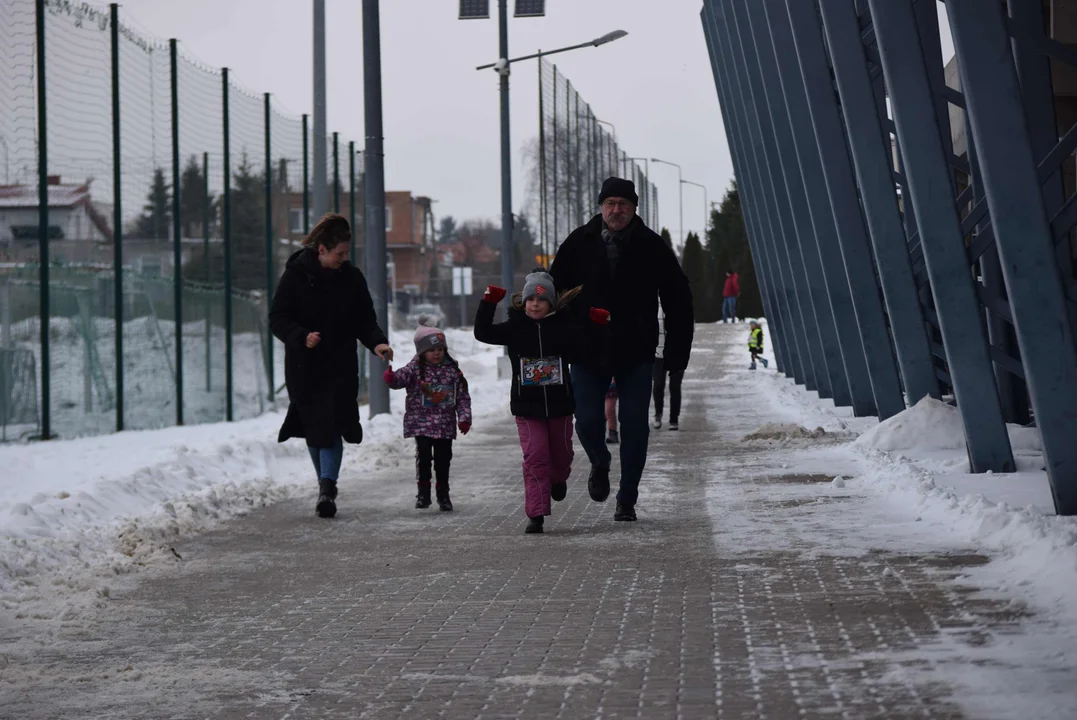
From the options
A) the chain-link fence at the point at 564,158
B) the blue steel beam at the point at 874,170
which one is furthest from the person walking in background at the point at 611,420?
the chain-link fence at the point at 564,158

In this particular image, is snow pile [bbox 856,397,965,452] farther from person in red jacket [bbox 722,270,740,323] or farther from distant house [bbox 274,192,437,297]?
distant house [bbox 274,192,437,297]

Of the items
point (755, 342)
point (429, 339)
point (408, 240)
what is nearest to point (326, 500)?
point (429, 339)

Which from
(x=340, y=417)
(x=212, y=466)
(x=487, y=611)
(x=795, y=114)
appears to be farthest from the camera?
(x=795, y=114)

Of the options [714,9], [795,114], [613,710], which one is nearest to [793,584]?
[613,710]

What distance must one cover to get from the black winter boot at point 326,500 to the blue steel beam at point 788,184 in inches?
472

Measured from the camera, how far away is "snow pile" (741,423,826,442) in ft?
51.3

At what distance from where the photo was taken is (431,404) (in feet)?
35.1

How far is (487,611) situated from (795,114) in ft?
45.2

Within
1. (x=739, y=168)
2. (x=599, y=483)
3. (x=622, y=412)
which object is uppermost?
(x=739, y=168)

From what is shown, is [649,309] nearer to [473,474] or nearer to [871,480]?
[871,480]

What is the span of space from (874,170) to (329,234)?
500 cm

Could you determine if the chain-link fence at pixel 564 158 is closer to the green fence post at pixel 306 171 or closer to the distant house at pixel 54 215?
the green fence post at pixel 306 171

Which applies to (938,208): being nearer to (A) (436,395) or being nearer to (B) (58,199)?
(A) (436,395)

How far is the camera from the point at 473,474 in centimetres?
1306
